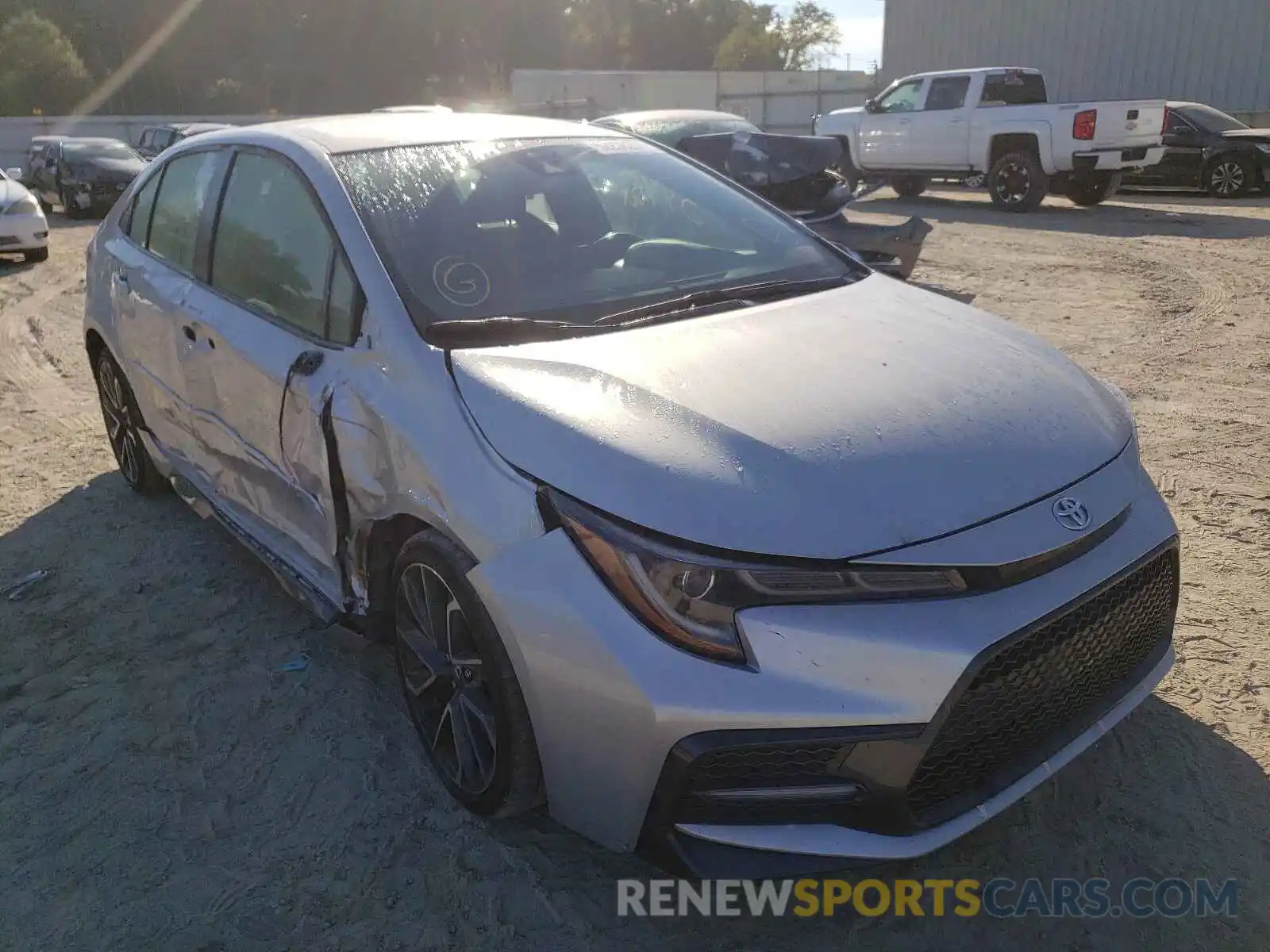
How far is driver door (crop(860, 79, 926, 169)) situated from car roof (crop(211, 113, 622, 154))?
45.9 feet

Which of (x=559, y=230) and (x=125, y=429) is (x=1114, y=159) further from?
(x=125, y=429)

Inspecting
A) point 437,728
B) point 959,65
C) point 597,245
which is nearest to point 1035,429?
point 597,245

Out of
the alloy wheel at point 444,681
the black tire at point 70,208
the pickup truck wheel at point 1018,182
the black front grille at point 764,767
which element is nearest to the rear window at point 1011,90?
the pickup truck wheel at point 1018,182

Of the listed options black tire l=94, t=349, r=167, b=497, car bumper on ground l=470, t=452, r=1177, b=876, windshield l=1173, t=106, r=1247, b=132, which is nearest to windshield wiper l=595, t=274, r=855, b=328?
car bumper on ground l=470, t=452, r=1177, b=876

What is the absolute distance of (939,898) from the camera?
90.0 inches

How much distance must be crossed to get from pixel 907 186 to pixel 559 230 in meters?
15.7

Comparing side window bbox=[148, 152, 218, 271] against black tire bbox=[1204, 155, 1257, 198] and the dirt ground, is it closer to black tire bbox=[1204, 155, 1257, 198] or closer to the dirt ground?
the dirt ground

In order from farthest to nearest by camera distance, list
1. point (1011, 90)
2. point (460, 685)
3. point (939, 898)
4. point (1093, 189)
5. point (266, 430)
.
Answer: point (1011, 90) → point (1093, 189) → point (266, 430) → point (460, 685) → point (939, 898)

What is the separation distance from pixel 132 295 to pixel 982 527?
3603mm

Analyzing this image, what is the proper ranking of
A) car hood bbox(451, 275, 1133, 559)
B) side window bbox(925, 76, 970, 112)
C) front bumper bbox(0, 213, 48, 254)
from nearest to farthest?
car hood bbox(451, 275, 1133, 559)
front bumper bbox(0, 213, 48, 254)
side window bbox(925, 76, 970, 112)

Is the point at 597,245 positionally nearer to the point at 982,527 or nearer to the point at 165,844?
the point at 982,527

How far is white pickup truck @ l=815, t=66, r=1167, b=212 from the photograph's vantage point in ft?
44.5

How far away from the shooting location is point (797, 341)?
2621 millimetres

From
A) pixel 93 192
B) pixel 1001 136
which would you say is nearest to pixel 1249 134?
pixel 1001 136
